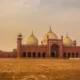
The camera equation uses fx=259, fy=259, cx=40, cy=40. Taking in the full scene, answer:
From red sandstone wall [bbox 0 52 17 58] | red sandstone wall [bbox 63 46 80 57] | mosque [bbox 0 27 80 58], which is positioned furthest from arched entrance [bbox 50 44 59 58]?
red sandstone wall [bbox 0 52 17 58]

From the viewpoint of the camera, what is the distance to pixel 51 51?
64.5 meters

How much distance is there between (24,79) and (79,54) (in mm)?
52760

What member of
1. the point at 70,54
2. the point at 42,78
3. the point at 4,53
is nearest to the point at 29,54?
the point at 4,53

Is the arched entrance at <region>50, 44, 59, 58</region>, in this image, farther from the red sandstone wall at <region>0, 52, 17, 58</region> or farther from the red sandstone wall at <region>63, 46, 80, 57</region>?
the red sandstone wall at <region>0, 52, 17, 58</region>

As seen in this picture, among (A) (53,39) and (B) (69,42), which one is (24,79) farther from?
(B) (69,42)

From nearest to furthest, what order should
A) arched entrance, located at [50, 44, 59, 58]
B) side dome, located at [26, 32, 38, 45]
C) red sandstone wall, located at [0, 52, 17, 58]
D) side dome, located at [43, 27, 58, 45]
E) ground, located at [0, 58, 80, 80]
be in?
ground, located at [0, 58, 80, 80], red sandstone wall, located at [0, 52, 17, 58], arched entrance, located at [50, 44, 59, 58], side dome, located at [26, 32, 38, 45], side dome, located at [43, 27, 58, 45]

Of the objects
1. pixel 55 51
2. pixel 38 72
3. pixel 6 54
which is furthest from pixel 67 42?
pixel 38 72

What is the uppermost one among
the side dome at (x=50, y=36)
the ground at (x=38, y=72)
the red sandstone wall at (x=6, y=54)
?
the side dome at (x=50, y=36)

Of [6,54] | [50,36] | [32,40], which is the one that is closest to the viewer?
[6,54]

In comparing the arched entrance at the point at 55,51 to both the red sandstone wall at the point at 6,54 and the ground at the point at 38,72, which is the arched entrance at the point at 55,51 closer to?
the red sandstone wall at the point at 6,54

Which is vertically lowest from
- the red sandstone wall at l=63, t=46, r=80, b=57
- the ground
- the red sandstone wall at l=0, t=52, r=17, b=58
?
the ground

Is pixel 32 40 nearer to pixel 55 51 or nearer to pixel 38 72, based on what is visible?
pixel 55 51

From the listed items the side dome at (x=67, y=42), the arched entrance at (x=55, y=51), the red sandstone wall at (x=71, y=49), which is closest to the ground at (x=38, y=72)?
the arched entrance at (x=55, y=51)

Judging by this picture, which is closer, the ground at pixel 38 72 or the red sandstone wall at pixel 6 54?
the ground at pixel 38 72
